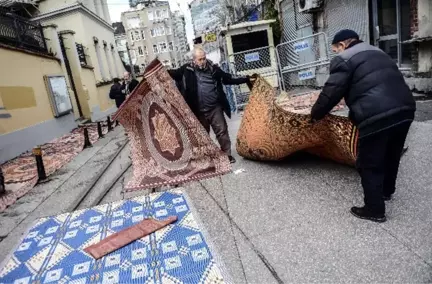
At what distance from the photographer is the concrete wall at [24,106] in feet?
29.4

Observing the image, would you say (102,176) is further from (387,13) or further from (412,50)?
(387,13)

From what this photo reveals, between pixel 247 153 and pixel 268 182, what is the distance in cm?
92

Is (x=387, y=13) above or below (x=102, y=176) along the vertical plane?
above

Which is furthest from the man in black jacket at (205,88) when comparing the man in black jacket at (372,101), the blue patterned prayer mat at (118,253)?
the man in black jacket at (372,101)

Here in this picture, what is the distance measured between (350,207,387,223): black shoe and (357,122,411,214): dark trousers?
1.6 inches

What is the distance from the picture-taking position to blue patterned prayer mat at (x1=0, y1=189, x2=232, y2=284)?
270cm

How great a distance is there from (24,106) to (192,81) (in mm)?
7250

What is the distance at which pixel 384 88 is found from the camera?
285 cm

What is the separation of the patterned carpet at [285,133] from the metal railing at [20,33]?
28.9ft

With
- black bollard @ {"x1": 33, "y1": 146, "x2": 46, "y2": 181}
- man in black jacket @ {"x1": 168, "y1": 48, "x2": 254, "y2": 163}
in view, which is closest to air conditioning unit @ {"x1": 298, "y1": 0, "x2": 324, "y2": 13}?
man in black jacket @ {"x1": 168, "y1": 48, "x2": 254, "y2": 163}

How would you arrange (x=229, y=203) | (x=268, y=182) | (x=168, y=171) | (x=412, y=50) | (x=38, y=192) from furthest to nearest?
(x=412, y=50), (x=38, y=192), (x=168, y=171), (x=268, y=182), (x=229, y=203)

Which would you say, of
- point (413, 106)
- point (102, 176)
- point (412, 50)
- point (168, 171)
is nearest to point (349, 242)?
point (413, 106)

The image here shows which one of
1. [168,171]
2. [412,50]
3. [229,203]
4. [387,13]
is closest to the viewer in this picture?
[229,203]

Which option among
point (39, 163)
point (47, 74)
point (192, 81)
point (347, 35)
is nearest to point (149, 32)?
point (47, 74)
